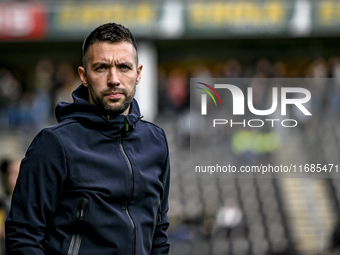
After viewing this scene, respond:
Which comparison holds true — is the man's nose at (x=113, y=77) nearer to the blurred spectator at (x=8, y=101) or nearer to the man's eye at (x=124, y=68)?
the man's eye at (x=124, y=68)

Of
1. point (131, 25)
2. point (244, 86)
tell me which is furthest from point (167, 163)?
point (131, 25)

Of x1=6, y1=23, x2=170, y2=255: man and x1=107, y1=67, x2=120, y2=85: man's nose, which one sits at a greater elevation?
x1=107, y1=67, x2=120, y2=85: man's nose

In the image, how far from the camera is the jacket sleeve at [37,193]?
183cm

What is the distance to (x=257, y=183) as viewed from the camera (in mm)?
11688

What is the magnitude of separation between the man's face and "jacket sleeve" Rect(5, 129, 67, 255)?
23 centimetres

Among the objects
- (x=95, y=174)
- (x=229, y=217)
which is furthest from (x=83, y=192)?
(x=229, y=217)

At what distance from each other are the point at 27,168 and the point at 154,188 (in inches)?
17.9

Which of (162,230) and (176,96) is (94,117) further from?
(176,96)

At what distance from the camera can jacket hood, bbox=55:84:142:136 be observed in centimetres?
199

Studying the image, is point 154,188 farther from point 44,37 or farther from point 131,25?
point 44,37

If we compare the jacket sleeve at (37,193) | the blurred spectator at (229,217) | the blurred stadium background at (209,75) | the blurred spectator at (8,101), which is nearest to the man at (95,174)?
the jacket sleeve at (37,193)

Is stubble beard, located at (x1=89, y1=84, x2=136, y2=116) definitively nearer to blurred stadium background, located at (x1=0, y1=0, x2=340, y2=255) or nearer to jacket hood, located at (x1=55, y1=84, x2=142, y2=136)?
jacket hood, located at (x1=55, y1=84, x2=142, y2=136)

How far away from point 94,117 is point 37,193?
32cm

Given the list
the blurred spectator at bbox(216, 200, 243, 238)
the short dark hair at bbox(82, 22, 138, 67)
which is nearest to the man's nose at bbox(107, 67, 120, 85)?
the short dark hair at bbox(82, 22, 138, 67)
